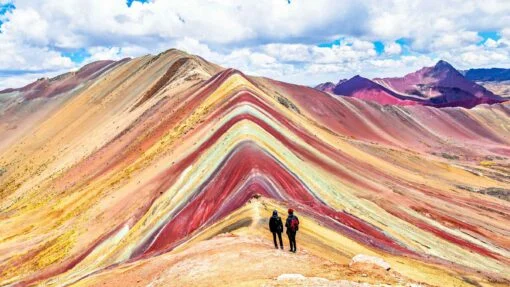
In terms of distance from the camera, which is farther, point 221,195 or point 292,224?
point 221,195

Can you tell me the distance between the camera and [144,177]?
49.4m

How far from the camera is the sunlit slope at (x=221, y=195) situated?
3009 centimetres

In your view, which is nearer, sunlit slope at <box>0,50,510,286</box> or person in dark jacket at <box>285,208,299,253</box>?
person in dark jacket at <box>285,208,299,253</box>

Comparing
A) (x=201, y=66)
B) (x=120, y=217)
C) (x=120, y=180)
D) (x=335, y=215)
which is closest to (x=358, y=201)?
(x=335, y=215)

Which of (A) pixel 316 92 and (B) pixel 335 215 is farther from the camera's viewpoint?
(A) pixel 316 92

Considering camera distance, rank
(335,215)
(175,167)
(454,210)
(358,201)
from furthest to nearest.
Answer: (454,210) → (175,167) → (358,201) → (335,215)

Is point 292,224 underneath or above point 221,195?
underneath

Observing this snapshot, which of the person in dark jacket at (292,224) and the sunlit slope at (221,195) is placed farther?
the sunlit slope at (221,195)

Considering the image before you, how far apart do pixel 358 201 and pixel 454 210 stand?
16892 millimetres

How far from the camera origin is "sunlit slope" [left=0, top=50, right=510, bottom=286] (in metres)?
30.1

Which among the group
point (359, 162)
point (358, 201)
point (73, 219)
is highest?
point (359, 162)

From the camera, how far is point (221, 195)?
33375 mm

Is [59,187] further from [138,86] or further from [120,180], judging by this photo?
[138,86]

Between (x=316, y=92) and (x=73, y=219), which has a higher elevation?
(x=316, y=92)
